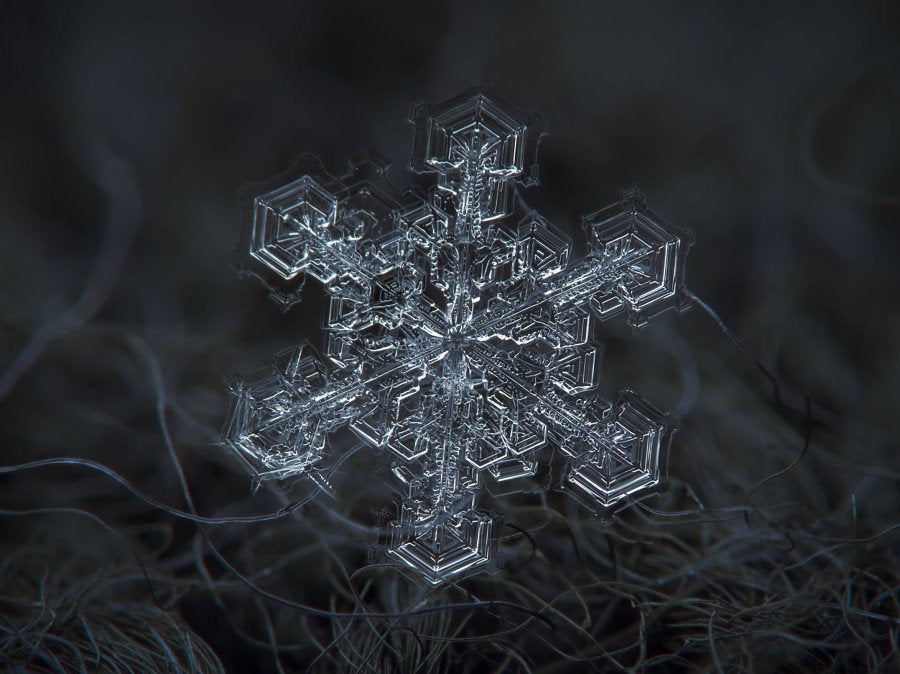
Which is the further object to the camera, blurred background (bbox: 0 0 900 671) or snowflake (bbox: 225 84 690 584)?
blurred background (bbox: 0 0 900 671)

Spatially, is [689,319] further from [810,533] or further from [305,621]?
[305,621]

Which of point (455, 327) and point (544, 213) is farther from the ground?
point (544, 213)

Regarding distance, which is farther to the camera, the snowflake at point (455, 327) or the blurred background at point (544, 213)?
the blurred background at point (544, 213)

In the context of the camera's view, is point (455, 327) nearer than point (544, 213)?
Yes

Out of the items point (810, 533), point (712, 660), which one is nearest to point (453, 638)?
point (712, 660)
